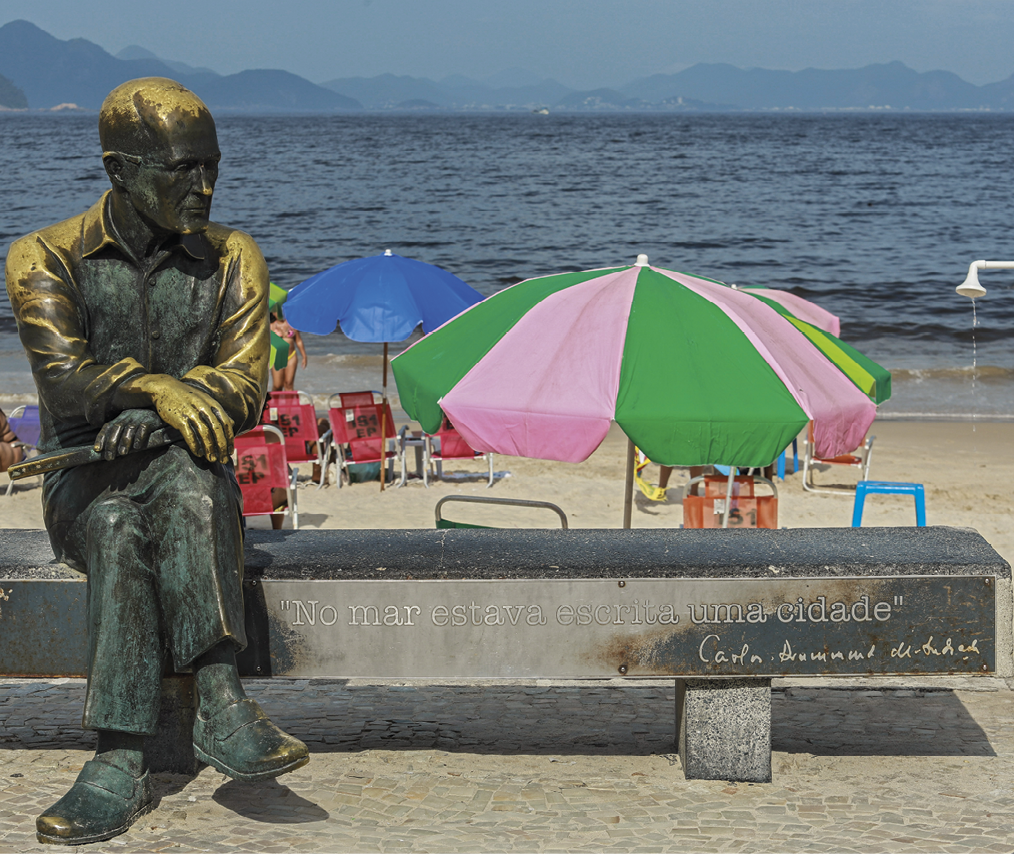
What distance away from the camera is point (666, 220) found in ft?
154

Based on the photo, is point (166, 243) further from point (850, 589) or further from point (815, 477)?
point (815, 477)

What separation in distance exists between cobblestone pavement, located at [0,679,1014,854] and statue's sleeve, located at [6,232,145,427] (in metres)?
1.38

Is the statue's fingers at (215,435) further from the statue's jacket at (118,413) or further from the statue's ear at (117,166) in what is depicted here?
the statue's ear at (117,166)

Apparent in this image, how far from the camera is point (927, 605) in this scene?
13.5 feet

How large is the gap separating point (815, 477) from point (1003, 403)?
6.35 m

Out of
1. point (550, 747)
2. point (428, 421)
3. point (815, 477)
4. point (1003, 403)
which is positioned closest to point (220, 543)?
point (428, 421)

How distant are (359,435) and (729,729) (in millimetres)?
7231

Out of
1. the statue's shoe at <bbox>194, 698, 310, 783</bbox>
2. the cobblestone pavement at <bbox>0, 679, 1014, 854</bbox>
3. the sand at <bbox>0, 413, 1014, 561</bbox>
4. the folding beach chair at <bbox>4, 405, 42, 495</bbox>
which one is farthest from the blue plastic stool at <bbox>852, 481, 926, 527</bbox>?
the folding beach chair at <bbox>4, 405, 42, 495</bbox>

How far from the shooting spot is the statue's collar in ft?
12.5

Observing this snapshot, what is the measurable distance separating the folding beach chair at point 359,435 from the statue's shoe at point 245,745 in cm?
720

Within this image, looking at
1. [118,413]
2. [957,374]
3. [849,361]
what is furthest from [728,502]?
[957,374]

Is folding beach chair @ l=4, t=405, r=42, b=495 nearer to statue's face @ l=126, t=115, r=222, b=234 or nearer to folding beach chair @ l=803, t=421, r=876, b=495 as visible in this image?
folding beach chair @ l=803, t=421, r=876, b=495

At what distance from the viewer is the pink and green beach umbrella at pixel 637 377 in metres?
4.45

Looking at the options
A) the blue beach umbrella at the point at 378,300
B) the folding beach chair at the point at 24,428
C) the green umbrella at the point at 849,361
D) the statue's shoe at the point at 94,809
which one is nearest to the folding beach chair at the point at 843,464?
the blue beach umbrella at the point at 378,300
